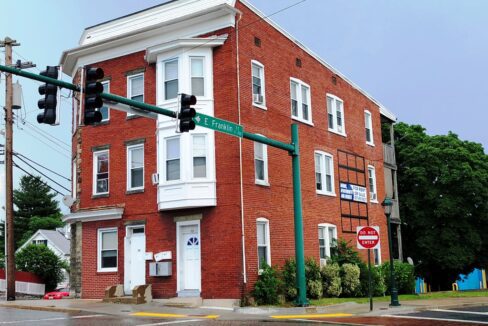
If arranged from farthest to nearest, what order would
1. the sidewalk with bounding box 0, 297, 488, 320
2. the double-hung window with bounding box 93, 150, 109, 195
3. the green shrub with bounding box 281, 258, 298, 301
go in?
the double-hung window with bounding box 93, 150, 109, 195, the green shrub with bounding box 281, 258, 298, 301, the sidewalk with bounding box 0, 297, 488, 320

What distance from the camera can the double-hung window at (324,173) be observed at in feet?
96.7

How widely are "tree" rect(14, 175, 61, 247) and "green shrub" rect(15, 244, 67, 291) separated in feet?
161

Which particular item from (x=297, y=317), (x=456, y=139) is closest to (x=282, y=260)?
(x=297, y=317)

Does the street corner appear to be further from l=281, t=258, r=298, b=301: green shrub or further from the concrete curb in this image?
l=281, t=258, r=298, b=301: green shrub

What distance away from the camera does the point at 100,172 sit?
1059 inches

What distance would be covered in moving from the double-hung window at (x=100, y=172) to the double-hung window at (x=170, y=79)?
410 centimetres

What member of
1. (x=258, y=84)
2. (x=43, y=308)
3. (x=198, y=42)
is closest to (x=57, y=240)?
(x=43, y=308)

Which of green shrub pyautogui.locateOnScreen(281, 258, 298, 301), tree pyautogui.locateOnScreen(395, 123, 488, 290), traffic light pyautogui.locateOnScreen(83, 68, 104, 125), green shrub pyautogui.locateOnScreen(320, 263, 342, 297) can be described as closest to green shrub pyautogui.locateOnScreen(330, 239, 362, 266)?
green shrub pyautogui.locateOnScreen(320, 263, 342, 297)

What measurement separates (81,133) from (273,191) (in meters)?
8.99

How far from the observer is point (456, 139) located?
4322 cm

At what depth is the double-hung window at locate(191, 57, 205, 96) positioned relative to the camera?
24.5 m

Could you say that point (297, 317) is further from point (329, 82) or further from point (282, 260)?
point (329, 82)

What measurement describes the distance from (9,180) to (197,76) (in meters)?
10.9

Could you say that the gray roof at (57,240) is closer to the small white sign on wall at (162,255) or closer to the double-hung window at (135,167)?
the double-hung window at (135,167)
